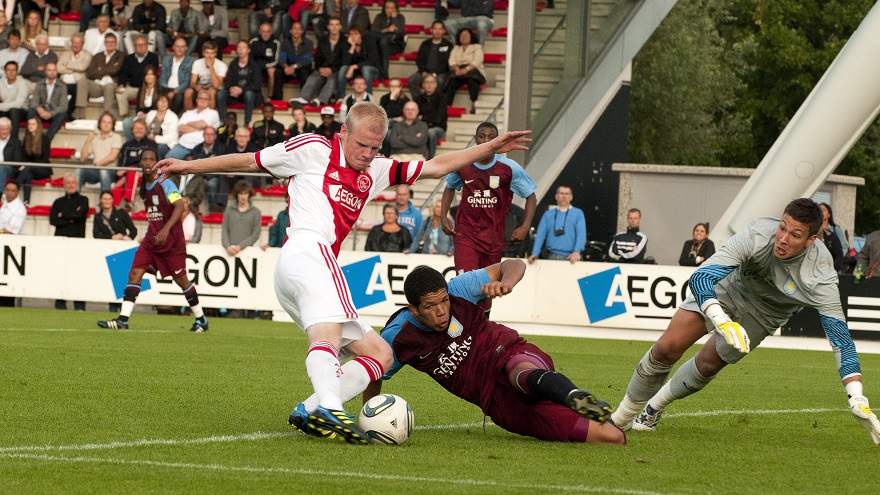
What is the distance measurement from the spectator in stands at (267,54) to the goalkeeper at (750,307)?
17.0 metres

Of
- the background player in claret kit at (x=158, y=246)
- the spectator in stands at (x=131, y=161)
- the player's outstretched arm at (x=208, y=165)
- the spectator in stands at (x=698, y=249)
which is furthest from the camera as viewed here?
the spectator in stands at (x=131, y=161)

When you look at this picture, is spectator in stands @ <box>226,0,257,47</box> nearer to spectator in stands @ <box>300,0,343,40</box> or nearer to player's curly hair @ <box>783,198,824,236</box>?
spectator in stands @ <box>300,0,343,40</box>

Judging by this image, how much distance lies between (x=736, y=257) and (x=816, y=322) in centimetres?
1169

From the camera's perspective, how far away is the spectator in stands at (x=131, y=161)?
2052cm

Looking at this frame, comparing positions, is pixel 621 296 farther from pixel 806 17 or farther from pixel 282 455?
pixel 806 17

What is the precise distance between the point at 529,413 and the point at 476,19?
17.4m

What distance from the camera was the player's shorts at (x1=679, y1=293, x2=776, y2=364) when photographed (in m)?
7.68

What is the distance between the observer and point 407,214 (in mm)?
19438

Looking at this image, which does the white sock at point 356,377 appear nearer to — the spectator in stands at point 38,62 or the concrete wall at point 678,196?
the concrete wall at point 678,196

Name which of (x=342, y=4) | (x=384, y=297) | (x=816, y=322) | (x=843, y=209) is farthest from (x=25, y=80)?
(x=843, y=209)

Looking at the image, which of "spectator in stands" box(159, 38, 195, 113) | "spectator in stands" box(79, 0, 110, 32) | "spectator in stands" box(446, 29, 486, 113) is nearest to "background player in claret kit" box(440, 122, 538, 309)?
"spectator in stands" box(446, 29, 486, 113)

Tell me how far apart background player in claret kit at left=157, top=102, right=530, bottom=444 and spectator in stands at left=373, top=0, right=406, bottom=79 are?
1654 cm

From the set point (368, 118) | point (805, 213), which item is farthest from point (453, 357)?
point (805, 213)

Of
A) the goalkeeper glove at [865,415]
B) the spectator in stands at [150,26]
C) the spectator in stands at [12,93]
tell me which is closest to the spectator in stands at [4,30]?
the spectator in stands at [12,93]
